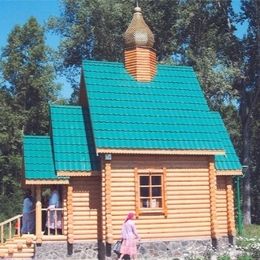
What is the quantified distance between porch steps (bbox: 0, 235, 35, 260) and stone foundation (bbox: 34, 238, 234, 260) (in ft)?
1.13

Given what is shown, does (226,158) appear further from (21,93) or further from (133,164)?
(21,93)

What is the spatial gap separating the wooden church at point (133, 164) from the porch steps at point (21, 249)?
15.0 inches

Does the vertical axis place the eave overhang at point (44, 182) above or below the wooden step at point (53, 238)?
above

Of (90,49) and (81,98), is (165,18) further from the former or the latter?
(81,98)

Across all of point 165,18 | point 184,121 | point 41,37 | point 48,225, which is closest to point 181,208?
point 184,121

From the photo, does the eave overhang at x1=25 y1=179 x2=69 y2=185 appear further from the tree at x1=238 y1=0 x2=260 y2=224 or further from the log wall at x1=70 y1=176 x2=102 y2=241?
the tree at x1=238 y1=0 x2=260 y2=224

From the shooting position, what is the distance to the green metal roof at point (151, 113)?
1666 cm

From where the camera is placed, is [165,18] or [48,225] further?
[165,18]

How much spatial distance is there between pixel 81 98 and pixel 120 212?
5401 mm

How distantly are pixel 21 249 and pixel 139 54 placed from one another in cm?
783

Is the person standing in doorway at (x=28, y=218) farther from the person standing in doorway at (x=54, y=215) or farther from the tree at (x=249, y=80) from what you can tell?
the tree at (x=249, y=80)

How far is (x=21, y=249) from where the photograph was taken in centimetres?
1614

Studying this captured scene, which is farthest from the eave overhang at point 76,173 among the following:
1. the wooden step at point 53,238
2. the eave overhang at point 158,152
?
the wooden step at point 53,238

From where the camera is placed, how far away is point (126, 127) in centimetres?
1691
